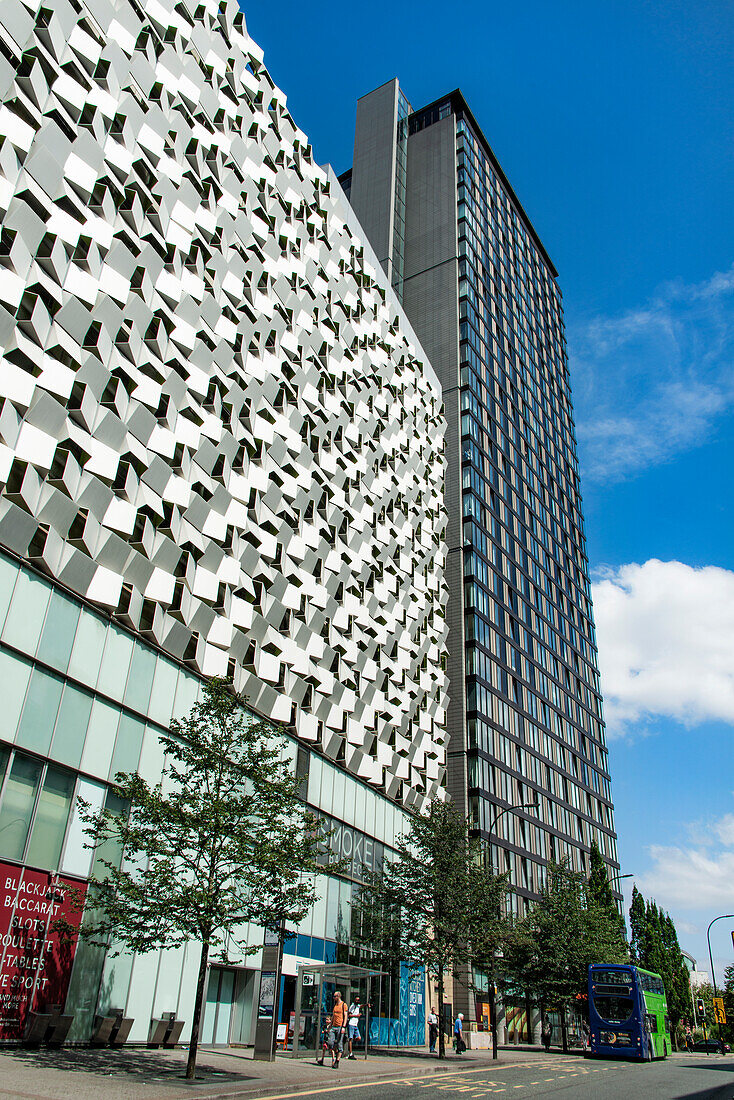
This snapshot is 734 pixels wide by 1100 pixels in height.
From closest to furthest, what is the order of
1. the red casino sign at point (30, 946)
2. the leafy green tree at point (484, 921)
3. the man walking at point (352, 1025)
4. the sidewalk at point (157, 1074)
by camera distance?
1. the sidewalk at point (157, 1074)
2. the red casino sign at point (30, 946)
3. the man walking at point (352, 1025)
4. the leafy green tree at point (484, 921)

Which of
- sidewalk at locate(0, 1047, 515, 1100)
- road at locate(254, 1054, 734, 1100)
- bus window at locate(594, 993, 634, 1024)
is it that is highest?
bus window at locate(594, 993, 634, 1024)

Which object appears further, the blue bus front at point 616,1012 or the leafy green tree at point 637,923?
the leafy green tree at point 637,923

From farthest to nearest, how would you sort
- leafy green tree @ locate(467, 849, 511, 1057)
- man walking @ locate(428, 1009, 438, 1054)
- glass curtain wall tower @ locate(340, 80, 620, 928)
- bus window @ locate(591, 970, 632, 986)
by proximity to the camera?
glass curtain wall tower @ locate(340, 80, 620, 928)
man walking @ locate(428, 1009, 438, 1054)
bus window @ locate(591, 970, 632, 986)
leafy green tree @ locate(467, 849, 511, 1057)

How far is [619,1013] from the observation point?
3656 centimetres

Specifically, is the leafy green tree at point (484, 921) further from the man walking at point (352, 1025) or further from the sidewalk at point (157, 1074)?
the sidewalk at point (157, 1074)

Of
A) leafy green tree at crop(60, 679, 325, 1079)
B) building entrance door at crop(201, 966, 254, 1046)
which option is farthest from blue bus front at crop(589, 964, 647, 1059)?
leafy green tree at crop(60, 679, 325, 1079)

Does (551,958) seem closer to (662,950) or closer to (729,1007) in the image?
(662,950)

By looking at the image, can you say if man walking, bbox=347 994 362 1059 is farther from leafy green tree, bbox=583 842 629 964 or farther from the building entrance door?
leafy green tree, bbox=583 842 629 964

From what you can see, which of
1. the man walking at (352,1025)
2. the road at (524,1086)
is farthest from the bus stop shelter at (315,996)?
the road at (524,1086)

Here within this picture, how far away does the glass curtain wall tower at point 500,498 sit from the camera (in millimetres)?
63125

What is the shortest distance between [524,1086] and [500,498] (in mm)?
58294

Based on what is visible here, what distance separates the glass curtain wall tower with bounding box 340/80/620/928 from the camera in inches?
2485

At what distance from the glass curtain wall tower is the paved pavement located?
31521 mm

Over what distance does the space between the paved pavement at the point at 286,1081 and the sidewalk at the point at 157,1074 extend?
0.02 meters
